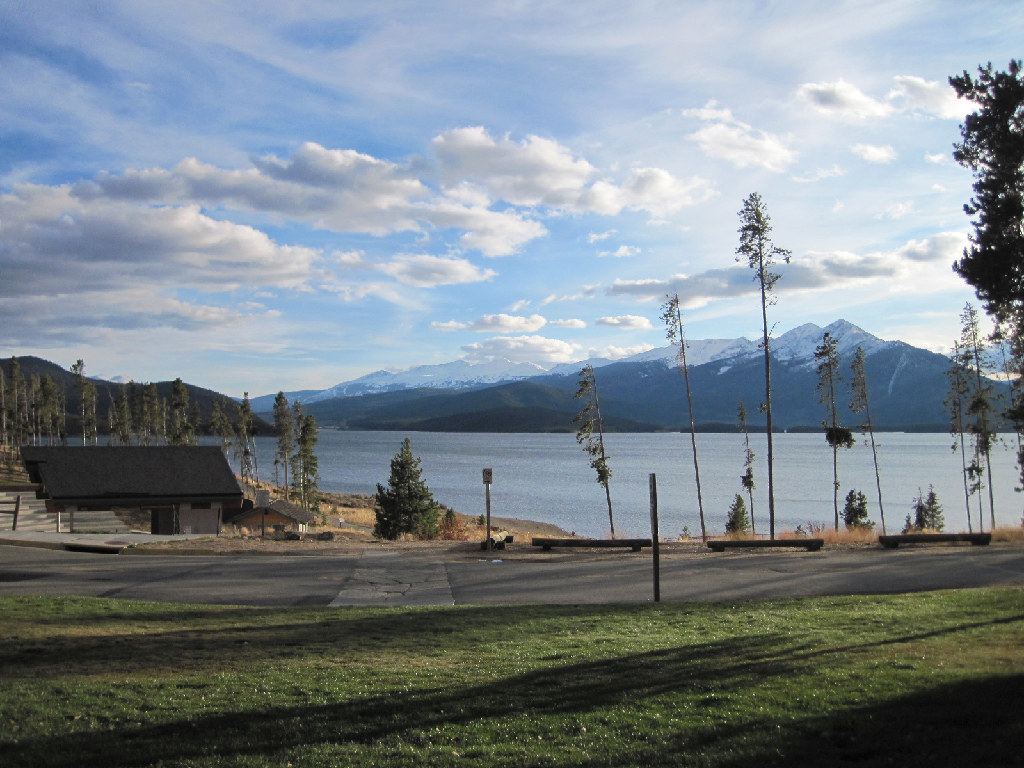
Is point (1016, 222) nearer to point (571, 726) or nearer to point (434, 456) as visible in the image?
point (571, 726)

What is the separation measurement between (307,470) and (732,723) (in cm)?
6714

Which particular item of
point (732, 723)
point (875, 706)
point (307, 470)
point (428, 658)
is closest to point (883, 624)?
point (875, 706)

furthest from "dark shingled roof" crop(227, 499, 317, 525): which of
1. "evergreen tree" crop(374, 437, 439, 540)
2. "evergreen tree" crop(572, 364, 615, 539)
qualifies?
"evergreen tree" crop(572, 364, 615, 539)

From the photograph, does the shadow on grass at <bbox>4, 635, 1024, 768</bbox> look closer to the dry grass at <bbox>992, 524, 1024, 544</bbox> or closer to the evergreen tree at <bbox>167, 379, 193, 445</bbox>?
the dry grass at <bbox>992, 524, 1024, 544</bbox>

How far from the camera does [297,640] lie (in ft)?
31.9

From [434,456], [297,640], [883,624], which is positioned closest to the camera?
[297,640]

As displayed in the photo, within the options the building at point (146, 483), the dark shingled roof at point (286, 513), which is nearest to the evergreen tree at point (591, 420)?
the dark shingled roof at point (286, 513)

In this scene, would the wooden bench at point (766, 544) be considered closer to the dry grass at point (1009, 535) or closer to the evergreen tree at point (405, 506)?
the dry grass at point (1009, 535)

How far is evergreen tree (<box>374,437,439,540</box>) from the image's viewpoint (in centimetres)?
4369

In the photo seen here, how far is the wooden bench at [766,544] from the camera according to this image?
21.7 meters

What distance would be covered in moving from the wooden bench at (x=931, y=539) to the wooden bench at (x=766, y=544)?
5.80 feet

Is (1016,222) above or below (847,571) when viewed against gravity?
above

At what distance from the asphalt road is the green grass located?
3.06 metres

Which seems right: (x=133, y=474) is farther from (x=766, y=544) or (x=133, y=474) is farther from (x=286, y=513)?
(x=766, y=544)
